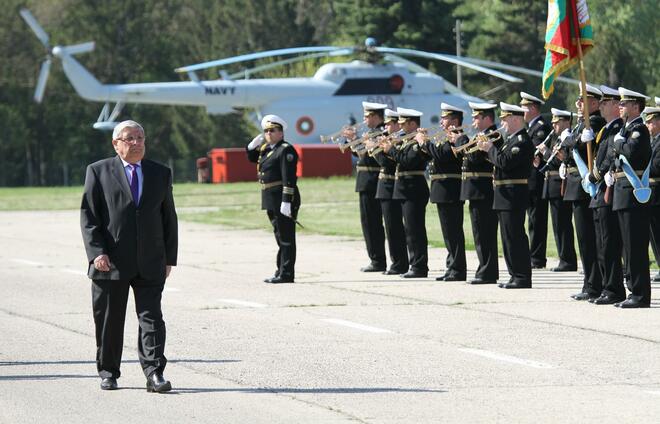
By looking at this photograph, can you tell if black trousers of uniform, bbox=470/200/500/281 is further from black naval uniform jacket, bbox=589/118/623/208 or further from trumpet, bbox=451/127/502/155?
black naval uniform jacket, bbox=589/118/623/208

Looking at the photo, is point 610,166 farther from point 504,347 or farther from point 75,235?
point 75,235

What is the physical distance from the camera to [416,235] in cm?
1695

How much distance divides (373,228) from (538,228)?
2.04 m

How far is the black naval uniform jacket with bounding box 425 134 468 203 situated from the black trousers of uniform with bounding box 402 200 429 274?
1.58ft

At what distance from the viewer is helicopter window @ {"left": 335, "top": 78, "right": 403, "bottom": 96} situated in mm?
49625

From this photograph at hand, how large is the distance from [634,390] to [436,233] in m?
15.4

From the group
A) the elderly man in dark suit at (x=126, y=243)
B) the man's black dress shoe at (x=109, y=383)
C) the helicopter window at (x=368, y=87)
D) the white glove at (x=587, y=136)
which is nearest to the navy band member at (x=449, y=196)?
the white glove at (x=587, y=136)

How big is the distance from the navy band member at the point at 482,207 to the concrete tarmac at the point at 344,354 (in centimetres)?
34

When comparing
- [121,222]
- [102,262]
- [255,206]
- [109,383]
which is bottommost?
[255,206]

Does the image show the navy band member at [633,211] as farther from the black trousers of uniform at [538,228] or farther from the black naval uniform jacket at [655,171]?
the black trousers of uniform at [538,228]

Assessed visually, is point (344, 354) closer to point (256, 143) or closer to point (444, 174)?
point (444, 174)

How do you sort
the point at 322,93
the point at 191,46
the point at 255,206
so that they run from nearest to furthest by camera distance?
the point at 255,206
the point at 322,93
the point at 191,46

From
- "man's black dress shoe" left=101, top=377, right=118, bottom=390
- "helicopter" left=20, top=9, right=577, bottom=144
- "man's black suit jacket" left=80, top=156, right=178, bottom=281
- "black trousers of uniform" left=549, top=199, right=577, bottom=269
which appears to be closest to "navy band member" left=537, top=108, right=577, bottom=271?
"black trousers of uniform" left=549, top=199, right=577, bottom=269

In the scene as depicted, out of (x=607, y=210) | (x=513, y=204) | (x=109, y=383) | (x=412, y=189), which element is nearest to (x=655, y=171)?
(x=607, y=210)
